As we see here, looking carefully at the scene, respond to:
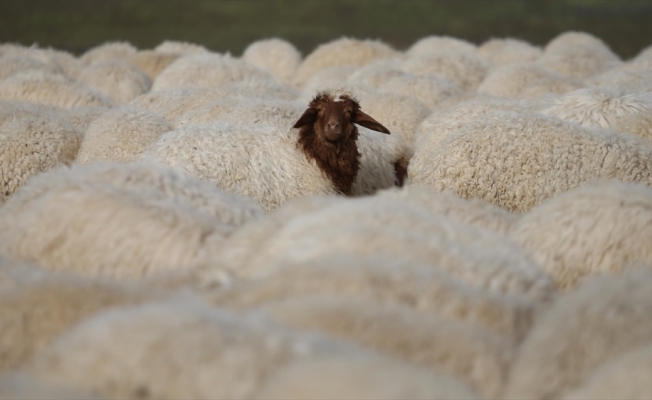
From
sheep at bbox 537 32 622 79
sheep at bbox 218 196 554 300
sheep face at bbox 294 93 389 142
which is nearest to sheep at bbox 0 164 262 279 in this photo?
sheep at bbox 218 196 554 300

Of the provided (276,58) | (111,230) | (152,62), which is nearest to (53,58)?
(152,62)

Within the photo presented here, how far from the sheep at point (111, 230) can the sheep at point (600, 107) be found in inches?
130

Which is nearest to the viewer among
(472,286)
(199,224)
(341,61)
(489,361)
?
(489,361)

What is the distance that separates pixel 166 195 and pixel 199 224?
0.27m

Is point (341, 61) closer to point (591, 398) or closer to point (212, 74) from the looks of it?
point (212, 74)

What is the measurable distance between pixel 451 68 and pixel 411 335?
26.8 ft

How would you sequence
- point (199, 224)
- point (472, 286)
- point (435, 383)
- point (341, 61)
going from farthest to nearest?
1. point (341, 61)
2. point (199, 224)
3. point (472, 286)
4. point (435, 383)

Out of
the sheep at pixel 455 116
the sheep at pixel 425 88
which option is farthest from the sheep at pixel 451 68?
the sheep at pixel 455 116

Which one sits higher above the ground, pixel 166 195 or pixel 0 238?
pixel 166 195

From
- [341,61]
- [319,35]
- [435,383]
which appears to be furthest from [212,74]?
[319,35]

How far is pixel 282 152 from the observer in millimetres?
6020

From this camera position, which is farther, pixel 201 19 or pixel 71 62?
pixel 201 19

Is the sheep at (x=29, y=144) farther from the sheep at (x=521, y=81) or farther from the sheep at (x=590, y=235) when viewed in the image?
the sheep at (x=521, y=81)

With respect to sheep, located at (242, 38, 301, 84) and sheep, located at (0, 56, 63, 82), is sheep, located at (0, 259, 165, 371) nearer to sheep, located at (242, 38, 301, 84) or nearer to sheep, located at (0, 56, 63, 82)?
sheep, located at (0, 56, 63, 82)
